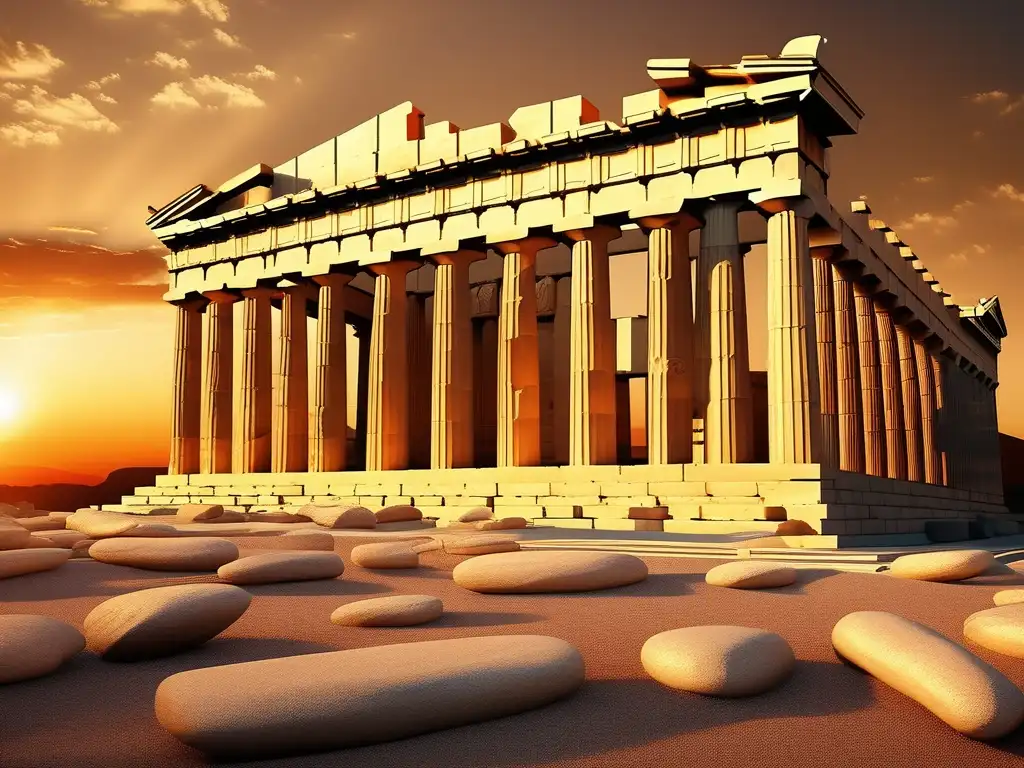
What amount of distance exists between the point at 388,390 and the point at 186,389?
13351 millimetres

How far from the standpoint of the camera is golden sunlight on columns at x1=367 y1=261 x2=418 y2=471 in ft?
128

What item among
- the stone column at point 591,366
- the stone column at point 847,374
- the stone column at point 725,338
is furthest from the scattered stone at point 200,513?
the stone column at point 847,374

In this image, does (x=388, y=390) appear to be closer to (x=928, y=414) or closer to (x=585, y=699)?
(x=928, y=414)

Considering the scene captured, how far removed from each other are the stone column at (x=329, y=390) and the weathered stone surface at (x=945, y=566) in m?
30.7

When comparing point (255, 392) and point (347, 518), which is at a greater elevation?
point (255, 392)

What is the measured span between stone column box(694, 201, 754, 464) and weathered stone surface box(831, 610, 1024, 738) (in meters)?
23.2

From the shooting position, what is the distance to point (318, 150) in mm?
44938

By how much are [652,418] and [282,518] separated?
1361cm

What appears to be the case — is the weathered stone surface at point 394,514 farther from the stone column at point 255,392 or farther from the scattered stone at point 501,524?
the stone column at point 255,392

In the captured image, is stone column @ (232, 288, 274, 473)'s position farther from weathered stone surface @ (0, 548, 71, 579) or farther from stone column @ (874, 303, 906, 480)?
weathered stone surface @ (0, 548, 71, 579)

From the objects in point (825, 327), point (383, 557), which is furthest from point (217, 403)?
point (383, 557)

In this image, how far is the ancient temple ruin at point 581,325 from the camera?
30672 millimetres

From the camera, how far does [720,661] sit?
713cm

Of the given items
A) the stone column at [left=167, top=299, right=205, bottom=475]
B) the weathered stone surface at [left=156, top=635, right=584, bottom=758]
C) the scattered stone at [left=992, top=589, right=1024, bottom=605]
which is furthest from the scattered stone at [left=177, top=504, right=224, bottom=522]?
the stone column at [left=167, top=299, right=205, bottom=475]
